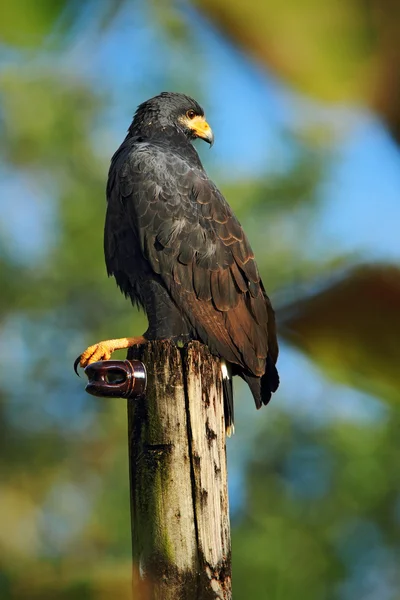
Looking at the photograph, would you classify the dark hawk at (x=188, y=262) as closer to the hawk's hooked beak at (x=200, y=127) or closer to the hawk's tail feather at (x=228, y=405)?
the hawk's tail feather at (x=228, y=405)

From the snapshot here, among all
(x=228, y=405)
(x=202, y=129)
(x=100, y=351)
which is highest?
(x=202, y=129)

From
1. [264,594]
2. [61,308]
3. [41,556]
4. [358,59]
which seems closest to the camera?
[358,59]

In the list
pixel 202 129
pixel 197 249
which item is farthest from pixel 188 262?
pixel 202 129

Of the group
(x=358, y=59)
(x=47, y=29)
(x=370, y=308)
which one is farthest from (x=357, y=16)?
(x=47, y=29)

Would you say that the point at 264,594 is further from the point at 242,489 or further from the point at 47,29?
the point at 47,29

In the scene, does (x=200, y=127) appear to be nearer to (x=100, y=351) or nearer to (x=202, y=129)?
(x=202, y=129)

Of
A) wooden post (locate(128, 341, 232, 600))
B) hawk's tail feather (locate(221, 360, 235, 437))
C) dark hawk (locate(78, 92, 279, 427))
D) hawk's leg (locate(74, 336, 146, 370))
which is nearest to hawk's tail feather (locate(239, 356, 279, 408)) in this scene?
dark hawk (locate(78, 92, 279, 427))

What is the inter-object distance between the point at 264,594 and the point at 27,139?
5.73 metres

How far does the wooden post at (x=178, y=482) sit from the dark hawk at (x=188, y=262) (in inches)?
47.4

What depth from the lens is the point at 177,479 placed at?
10.2ft

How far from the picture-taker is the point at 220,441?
3.25m

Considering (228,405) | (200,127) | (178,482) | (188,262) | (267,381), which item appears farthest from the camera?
(200,127)

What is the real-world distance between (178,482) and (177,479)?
1 centimetres

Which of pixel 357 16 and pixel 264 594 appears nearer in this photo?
pixel 357 16
